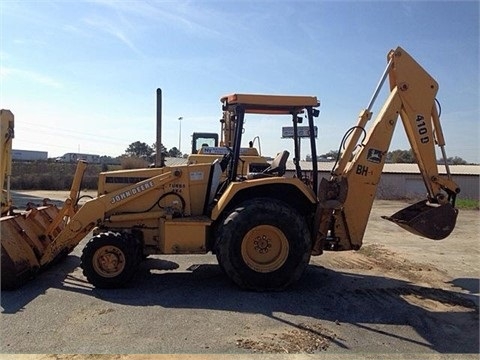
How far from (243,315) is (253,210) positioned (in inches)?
61.5

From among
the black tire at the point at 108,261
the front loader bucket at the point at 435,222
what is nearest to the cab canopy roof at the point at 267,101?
the front loader bucket at the point at 435,222

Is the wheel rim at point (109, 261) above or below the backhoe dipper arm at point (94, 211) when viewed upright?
below

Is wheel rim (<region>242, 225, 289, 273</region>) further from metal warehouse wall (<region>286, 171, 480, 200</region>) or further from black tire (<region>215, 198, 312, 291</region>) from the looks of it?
metal warehouse wall (<region>286, 171, 480, 200</region>)

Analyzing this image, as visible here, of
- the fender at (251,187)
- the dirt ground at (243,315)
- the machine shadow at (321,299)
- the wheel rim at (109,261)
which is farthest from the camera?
the fender at (251,187)

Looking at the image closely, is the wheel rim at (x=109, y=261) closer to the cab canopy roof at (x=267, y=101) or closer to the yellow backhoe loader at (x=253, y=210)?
the yellow backhoe loader at (x=253, y=210)

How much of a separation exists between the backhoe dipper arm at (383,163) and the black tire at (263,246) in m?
A: 0.54

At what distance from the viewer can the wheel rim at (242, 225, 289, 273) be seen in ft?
22.1

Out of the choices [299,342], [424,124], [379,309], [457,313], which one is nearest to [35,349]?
[299,342]

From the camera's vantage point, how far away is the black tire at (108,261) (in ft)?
22.1

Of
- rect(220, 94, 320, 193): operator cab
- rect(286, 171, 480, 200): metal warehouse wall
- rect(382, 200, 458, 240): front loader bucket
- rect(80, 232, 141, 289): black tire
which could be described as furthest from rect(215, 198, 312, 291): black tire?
rect(286, 171, 480, 200): metal warehouse wall

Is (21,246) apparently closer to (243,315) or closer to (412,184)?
(243,315)

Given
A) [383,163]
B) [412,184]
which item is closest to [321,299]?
[383,163]

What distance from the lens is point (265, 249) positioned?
6.79 meters

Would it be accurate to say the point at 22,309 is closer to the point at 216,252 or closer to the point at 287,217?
the point at 216,252
